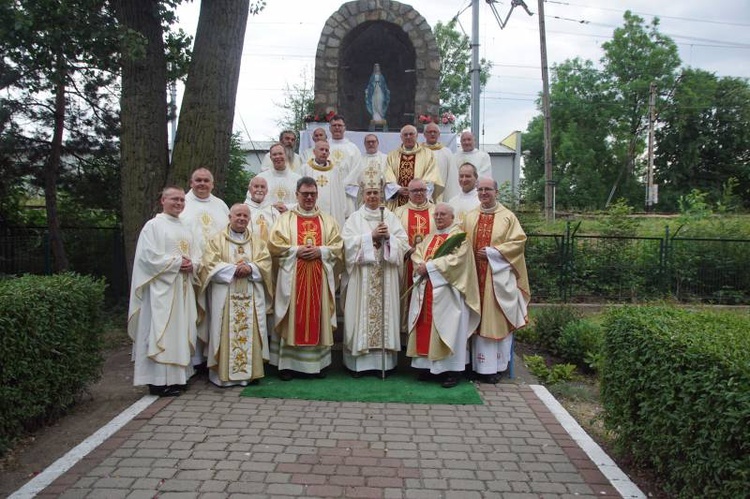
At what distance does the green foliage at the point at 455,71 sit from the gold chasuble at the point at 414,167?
27.4 meters

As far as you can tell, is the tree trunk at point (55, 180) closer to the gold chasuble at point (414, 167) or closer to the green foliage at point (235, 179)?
the green foliage at point (235, 179)

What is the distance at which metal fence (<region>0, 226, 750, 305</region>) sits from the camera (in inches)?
452

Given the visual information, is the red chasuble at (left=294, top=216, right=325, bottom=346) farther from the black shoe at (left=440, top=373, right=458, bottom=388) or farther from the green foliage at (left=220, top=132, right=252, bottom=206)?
the green foliage at (left=220, top=132, right=252, bottom=206)

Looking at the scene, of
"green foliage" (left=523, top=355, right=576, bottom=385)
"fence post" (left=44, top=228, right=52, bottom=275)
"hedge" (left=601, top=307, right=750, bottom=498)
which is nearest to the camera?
"hedge" (left=601, top=307, right=750, bottom=498)

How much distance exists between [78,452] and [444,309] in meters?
3.52

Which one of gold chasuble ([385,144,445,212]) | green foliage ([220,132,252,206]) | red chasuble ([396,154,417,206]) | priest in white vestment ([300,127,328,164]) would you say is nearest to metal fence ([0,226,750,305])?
green foliage ([220,132,252,206])

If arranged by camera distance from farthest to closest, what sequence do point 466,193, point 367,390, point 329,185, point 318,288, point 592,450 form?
point 329,185 < point 466,193 < point 318,288 < point 367,390 < point 592,450

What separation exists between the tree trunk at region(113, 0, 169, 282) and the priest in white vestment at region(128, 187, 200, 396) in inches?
88.0

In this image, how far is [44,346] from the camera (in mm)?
4781

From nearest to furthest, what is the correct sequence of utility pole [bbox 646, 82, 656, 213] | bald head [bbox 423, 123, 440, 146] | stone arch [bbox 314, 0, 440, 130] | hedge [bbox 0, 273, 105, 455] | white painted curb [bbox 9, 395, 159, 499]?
1. white painted curb [bbox 9, 395, 159, 499]
2. hedge [bbox 0, 273, 105, 455]
3. bald head [bbox 423, 123, 440, 146]
4. stone arch [bbox 314, 0, 440, 130]
5. utility pole [bbox 646, 82, 656, 213]

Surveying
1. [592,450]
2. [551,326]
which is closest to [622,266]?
[551,326]

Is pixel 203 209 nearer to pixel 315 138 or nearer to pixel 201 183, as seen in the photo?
pixel 201 183

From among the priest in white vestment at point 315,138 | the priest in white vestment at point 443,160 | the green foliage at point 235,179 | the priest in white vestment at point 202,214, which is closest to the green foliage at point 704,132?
the green foliage at point 235,179

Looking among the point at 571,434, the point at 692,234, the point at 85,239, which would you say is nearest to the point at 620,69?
the point at 692,234
